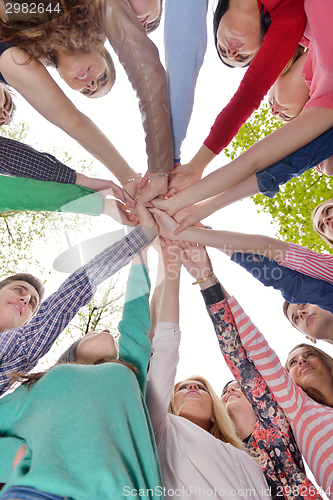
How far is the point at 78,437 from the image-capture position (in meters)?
0.88

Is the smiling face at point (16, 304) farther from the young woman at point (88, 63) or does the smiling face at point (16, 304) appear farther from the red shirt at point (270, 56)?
the red shirt at point (270, 56)

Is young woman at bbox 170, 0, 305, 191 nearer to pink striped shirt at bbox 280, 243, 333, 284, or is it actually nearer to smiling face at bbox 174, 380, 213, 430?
pink striped shirt at bbox 280, 243, 333, 284

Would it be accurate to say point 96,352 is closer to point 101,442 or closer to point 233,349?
point 101,442

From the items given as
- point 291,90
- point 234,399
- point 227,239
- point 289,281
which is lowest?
point 234,399

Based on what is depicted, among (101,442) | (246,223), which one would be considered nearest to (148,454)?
(101,442)

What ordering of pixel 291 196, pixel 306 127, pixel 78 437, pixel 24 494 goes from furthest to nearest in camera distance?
pixel 291 196 → pixel 306 127 → pixel 78 437 → pixel 24 494

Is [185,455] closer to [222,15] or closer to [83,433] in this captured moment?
[83,433]

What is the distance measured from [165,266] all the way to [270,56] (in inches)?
40.7

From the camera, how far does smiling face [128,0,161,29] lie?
125 centimetres

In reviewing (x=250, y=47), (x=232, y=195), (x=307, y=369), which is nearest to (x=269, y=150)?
(x=232, y=195)

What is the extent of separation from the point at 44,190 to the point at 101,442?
0.94 meters

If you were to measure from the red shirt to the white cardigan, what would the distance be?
3.17 feet

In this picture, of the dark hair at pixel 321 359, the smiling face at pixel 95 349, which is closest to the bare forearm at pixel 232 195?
the smiling face at pixel 95 349

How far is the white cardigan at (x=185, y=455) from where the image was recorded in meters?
1.18
